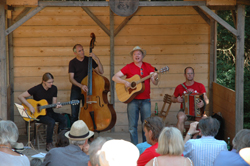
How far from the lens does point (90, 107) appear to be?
5.59 meters

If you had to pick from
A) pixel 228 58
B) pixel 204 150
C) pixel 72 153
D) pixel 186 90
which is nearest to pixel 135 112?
pixel 186 90

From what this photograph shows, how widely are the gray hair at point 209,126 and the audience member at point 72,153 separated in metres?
1.14

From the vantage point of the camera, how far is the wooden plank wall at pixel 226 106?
575 cm

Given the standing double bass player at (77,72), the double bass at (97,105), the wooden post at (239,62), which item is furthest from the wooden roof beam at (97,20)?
the wooden post at (239,62)

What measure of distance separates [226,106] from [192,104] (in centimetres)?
81

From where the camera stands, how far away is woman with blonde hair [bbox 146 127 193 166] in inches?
101

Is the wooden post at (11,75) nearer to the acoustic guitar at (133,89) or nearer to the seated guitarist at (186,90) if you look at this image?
the acoustic guitar at (133,89)

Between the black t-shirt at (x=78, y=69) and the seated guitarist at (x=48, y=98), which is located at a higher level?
the black t-shirt at (x=78, y=69)

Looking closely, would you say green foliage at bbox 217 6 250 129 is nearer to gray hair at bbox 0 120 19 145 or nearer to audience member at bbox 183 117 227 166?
audience member at bbox 183 117 227 166

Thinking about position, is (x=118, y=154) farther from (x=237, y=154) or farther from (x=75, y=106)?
(x=75, y=106)

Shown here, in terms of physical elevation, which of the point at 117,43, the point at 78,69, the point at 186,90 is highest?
the point at 117,43

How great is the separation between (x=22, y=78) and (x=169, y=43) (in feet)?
9.90

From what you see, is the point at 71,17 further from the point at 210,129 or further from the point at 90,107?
the point at 210,129

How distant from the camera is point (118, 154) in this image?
5.98ft
